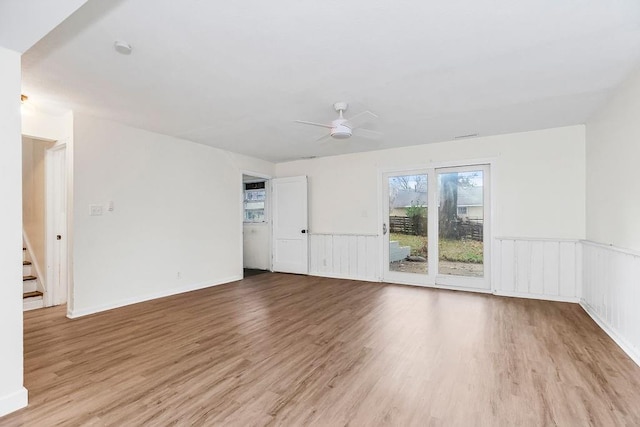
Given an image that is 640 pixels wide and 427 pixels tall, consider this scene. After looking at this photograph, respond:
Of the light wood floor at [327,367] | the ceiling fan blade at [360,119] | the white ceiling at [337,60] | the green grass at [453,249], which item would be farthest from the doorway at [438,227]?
the ceiling fan blade at [360,119]

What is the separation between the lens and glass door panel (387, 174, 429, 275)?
5.28 metres

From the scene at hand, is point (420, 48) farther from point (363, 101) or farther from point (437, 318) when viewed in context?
point (437, 318)

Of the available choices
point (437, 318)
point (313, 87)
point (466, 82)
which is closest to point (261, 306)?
point (437, 318)

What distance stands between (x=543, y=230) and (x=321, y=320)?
138 inches

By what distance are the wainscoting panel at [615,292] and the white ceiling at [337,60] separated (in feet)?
5.49

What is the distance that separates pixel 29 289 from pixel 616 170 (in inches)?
287

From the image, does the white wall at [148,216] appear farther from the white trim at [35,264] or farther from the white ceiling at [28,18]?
the white ceiling at [28,18]

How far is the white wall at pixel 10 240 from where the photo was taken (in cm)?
186

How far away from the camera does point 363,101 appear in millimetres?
3240

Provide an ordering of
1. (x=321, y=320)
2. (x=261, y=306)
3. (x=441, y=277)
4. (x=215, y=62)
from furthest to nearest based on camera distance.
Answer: (x=441, y=277) → (x=261, y=306) → (x=321, y=320) → (x=215, y=62)

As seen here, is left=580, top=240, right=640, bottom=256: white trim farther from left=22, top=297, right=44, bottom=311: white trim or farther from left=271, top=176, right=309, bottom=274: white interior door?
left=22, top=297, right=44, bottom=311: white trim

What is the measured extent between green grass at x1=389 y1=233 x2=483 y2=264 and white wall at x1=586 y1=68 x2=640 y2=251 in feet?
4.61

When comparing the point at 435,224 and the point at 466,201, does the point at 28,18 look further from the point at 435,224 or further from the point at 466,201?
the point at 466,201

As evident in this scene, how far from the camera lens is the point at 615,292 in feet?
9.80
